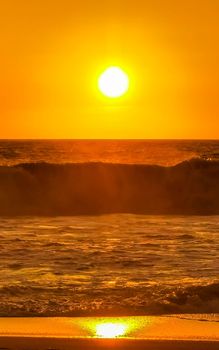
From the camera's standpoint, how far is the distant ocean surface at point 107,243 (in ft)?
26.7

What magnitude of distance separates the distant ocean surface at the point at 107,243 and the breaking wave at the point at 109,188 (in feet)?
0.11

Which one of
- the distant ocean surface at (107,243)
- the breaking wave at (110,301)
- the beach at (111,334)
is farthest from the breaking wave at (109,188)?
the beach at (111,334)

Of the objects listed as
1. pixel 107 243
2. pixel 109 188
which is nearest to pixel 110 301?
pixel 107 243

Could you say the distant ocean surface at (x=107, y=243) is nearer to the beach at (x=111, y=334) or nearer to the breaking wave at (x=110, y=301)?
the breaking wave at (x=110, y=301)

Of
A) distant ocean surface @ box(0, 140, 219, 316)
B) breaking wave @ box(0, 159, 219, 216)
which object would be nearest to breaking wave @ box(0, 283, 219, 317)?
distant ocean surface @ box(0, 140, 219, 316)

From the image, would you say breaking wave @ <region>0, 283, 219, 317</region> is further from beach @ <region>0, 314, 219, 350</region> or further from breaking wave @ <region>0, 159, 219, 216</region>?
breaking wave @ <region>0, 159, 219, 216</region>

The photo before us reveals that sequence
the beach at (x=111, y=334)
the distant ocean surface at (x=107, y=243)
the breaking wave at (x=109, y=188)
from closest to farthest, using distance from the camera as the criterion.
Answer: the beach at (x=111, y=334), the distant ocean surface at (x=107, y=243), the breaking wave at (x=109, y=188)

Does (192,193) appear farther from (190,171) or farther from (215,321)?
(215,321)

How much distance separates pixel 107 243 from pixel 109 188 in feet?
44.1

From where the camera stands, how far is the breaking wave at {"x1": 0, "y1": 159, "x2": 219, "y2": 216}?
2453 cm

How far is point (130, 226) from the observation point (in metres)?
17.2

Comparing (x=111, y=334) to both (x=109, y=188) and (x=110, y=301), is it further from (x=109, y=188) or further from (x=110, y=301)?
(x=109, y=188)

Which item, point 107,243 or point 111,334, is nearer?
point 111,334

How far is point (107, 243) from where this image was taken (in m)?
13.3
